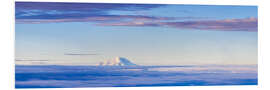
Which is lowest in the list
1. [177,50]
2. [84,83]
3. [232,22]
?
[84,83]

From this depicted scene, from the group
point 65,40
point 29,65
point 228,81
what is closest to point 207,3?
point 228,81

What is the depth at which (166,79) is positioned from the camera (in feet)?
27.1

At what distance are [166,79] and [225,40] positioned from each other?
4.31 ft

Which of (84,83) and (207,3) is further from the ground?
(207,3)

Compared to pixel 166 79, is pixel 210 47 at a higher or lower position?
higher

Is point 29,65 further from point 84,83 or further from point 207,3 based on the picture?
point 207,3

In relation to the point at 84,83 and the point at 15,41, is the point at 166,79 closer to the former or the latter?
the point at 84,83

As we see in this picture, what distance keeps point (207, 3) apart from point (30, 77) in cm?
347

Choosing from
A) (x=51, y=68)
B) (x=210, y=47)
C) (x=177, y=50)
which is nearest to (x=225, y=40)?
(x=210, y=47)

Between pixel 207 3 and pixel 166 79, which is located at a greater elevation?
pixel 207 3

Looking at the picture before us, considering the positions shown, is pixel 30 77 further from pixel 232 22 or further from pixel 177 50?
pixel 232 22

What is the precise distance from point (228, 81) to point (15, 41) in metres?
3.91

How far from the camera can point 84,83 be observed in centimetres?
808

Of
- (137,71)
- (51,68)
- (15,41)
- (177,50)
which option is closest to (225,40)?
(177,50)
